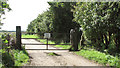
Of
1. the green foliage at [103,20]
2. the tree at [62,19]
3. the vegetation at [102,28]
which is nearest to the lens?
the vegetation at [102,28]

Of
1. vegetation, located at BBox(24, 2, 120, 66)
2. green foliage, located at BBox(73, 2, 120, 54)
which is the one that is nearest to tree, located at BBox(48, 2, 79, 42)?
vegetation, located at BBox(24, 2, 120, 66)

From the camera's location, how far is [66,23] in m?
18.1

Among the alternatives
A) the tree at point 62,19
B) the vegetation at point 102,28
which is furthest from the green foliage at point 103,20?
the tree at point 62,19

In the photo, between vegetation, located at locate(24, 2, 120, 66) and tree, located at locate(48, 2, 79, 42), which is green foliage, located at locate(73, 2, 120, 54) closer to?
vegetation, located at locate(24, 2, 120, 66)

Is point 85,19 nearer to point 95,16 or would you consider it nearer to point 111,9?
point 95,16

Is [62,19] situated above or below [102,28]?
above

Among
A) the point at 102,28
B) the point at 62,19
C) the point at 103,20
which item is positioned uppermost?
the point at 62,19

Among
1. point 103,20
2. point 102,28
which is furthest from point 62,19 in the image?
point 103,20

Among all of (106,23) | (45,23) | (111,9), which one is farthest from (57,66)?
(45,23)

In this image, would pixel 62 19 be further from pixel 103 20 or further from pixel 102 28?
pixel 103 20

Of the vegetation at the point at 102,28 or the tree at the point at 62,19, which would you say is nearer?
the vegetation at the point at 102,28

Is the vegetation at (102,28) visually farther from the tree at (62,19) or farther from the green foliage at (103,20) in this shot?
the tree at (62,19)

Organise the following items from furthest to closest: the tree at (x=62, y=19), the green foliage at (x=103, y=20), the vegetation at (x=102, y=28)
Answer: the tree at (x=62, y=19) < the green foliage at (x=103, y=20) < the vegetation at (x=102, y=28)

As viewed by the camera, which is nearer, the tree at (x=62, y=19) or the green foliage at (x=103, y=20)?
the green foliage at (x=103, y=20)
